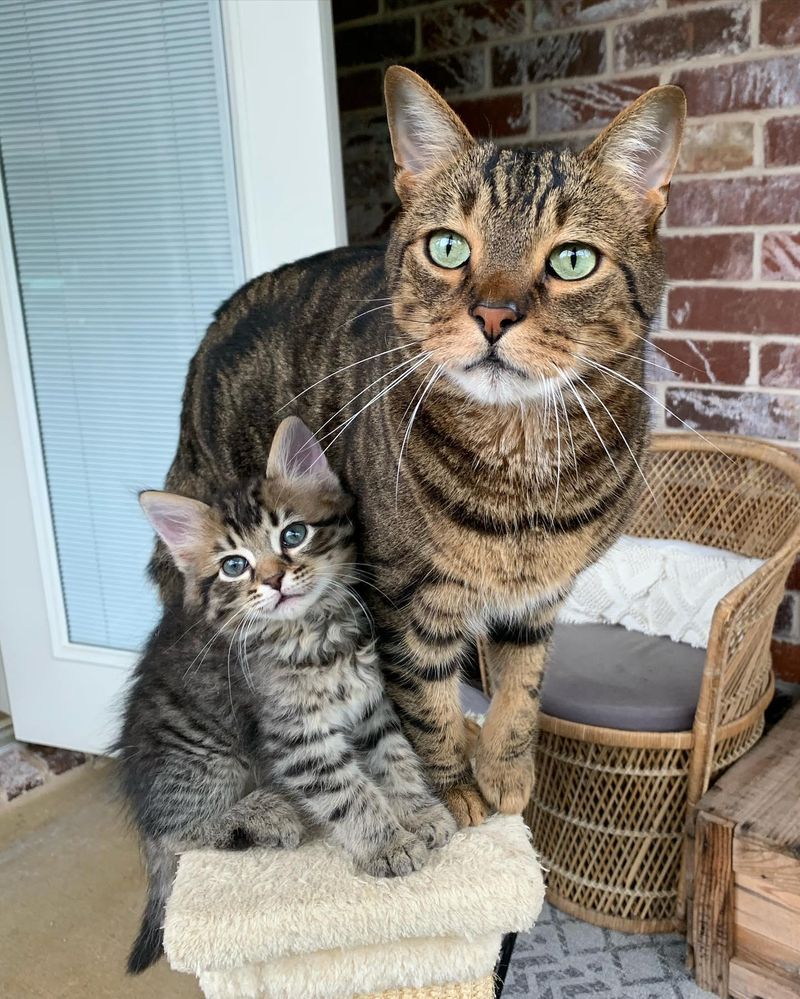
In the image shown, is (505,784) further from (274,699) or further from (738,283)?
(738,283)

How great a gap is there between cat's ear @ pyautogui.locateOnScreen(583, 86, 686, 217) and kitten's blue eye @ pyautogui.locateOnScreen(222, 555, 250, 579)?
0.53 metres

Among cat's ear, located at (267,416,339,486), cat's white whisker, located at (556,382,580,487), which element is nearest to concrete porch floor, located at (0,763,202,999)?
cat's ear, located at (267,416,339,486)

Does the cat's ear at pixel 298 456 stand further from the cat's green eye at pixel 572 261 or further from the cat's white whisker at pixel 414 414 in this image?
the cat's green eye at pixel 572 261

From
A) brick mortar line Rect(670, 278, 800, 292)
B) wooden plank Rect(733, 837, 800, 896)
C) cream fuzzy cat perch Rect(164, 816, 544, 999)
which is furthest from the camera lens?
brick mortar line Rect(670, 278, 800, 292)

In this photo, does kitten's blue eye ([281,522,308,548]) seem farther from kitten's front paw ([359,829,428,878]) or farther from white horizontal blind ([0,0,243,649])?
white horizontal blind ([0,0,243,649])

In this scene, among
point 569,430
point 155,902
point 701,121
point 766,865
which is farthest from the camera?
point 701,121

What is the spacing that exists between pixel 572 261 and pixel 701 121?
3.91ft

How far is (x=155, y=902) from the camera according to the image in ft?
3.51

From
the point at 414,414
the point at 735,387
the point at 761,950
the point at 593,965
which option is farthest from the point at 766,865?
the point at 414,414

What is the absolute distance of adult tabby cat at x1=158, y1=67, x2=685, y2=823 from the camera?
78 cm

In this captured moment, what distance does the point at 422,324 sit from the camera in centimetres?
83

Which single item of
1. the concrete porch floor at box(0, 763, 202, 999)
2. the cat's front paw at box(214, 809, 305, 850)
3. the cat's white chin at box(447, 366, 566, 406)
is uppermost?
the cat's white chin at box(447, 366, 566, 406)

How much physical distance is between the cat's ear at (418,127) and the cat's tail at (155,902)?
0.78 meters

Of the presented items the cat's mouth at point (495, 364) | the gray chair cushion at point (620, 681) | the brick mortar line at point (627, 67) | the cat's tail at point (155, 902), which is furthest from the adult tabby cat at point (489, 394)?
the brick mortar line at point (627, 67)
